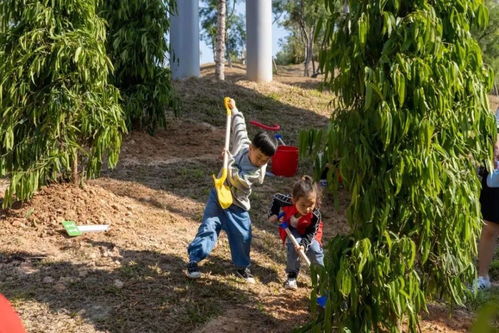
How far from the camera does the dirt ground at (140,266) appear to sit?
3662 mm

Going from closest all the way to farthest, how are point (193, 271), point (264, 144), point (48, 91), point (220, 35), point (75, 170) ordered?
point (264, 144) < point (193, 271) < point (48, 91) < point (75, 170) < point (220, 35)

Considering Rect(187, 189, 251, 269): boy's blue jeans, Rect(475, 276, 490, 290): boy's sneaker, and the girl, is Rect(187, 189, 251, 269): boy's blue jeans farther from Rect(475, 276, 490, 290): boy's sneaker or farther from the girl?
Rect(475, 276, 490, 290): boy's sneaker

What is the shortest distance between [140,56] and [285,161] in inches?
109

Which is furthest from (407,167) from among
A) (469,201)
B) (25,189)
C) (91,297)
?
(25,189)

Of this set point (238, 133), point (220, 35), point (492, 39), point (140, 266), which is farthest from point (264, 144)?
point (492, 39)

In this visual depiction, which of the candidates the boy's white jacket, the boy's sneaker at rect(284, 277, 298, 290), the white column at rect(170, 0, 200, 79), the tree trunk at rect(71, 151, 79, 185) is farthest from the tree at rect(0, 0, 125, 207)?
the white column at rect(170, 0, 200, 79)

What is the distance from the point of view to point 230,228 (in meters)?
4.21

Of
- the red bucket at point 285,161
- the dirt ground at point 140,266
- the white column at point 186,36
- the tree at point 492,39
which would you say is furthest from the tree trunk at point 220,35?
the tree at point 492,39

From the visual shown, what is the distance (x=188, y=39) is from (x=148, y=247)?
403 inches

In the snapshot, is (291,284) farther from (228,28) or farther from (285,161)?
(228,28)

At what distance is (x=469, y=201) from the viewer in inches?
114

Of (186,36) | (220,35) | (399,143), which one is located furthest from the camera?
(186,36)

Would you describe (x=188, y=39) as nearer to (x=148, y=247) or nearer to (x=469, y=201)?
(x=148, y=247)

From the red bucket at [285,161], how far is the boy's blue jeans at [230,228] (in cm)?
329
